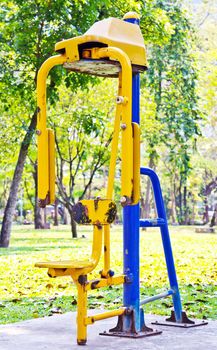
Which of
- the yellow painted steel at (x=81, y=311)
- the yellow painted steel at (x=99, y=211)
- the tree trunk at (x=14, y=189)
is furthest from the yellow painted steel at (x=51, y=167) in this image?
the tree trunk at (x=14, y=189)

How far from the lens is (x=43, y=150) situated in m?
5.52

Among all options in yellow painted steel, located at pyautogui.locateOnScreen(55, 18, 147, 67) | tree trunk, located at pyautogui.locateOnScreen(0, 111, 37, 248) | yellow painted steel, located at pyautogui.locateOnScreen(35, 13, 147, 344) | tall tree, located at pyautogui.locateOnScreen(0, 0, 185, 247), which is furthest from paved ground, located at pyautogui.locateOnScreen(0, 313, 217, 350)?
tree trunk, located at pyautogui.locateOnScreen(0, 111, 37, 248)

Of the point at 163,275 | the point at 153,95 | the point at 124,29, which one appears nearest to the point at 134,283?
the point at 124,29

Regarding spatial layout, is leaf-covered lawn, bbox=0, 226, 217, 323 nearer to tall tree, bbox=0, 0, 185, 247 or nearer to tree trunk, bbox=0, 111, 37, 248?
tall tree, bbox=0, 0, 185, 247

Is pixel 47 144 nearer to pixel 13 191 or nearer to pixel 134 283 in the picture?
pixel 134 283

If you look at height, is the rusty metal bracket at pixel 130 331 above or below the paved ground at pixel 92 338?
above

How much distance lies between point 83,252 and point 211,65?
52.1 ft

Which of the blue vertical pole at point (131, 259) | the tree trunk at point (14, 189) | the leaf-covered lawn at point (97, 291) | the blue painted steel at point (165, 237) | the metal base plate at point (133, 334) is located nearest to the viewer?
the metal base plate at point (133, 334)

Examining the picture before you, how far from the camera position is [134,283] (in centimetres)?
570

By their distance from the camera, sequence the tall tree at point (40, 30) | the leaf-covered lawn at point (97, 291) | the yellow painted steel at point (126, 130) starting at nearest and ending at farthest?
the yellow painted steel at point (126, 130)
the leaf-covered lawn at point (97, 291)
the tall tree at point (40, 30)

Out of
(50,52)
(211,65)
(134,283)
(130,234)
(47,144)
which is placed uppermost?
(211,65)

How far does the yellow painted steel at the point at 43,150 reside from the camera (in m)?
5.48

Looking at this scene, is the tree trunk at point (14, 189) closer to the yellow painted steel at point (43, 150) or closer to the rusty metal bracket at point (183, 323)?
the rusty metal bracket at point (183, 323)

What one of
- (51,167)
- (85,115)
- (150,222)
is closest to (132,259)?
(150,222)
